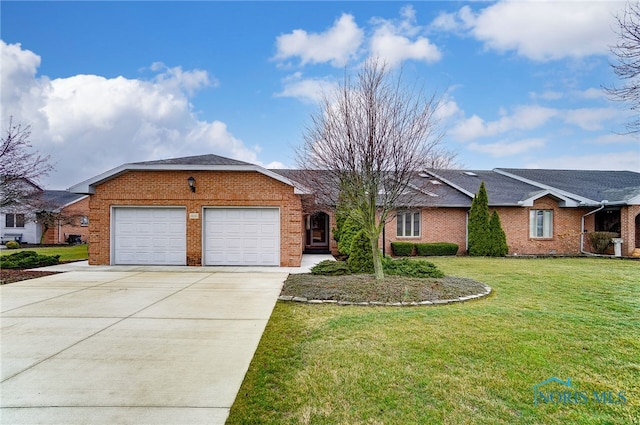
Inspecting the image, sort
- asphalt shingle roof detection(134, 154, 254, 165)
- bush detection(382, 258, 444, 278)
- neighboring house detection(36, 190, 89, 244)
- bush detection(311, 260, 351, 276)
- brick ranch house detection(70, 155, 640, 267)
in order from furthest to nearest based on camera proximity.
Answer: neighboring house detection(36, 190, 89, 244) → asphalt shingle roof detection(134, 154, 254, 165) → brick ranch house detection(70, 155, 640, 267) → bush detection(311, 260, 351, 276) → bush detection(382, 258, 444, 278)

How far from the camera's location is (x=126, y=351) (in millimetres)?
4266

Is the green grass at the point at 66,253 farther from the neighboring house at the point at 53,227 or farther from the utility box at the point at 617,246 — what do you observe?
the utility box at the point at 617,246

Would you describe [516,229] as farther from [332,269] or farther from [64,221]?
[64,221]

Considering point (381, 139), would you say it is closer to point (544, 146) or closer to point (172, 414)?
point (172, 414)

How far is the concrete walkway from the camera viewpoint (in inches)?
117

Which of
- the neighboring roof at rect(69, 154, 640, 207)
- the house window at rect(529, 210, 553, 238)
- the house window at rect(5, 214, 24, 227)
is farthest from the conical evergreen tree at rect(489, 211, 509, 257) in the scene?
the house window at rect(5, 214, 24, 227)

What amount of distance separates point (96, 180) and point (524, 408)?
13.7 m

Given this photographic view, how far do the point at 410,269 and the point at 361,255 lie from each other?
1.51 meters

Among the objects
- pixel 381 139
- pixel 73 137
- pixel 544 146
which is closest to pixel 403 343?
pixel 381 139

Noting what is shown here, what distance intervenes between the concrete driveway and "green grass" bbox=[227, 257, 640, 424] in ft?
1.20

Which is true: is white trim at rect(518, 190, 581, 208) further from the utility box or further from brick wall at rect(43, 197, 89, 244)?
brick wall at rect(43, 197, 89, 244)

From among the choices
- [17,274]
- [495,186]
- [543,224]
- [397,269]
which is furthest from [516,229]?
[17,274]

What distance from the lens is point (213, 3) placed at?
37.1ft

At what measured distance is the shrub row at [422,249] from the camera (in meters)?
16.8
